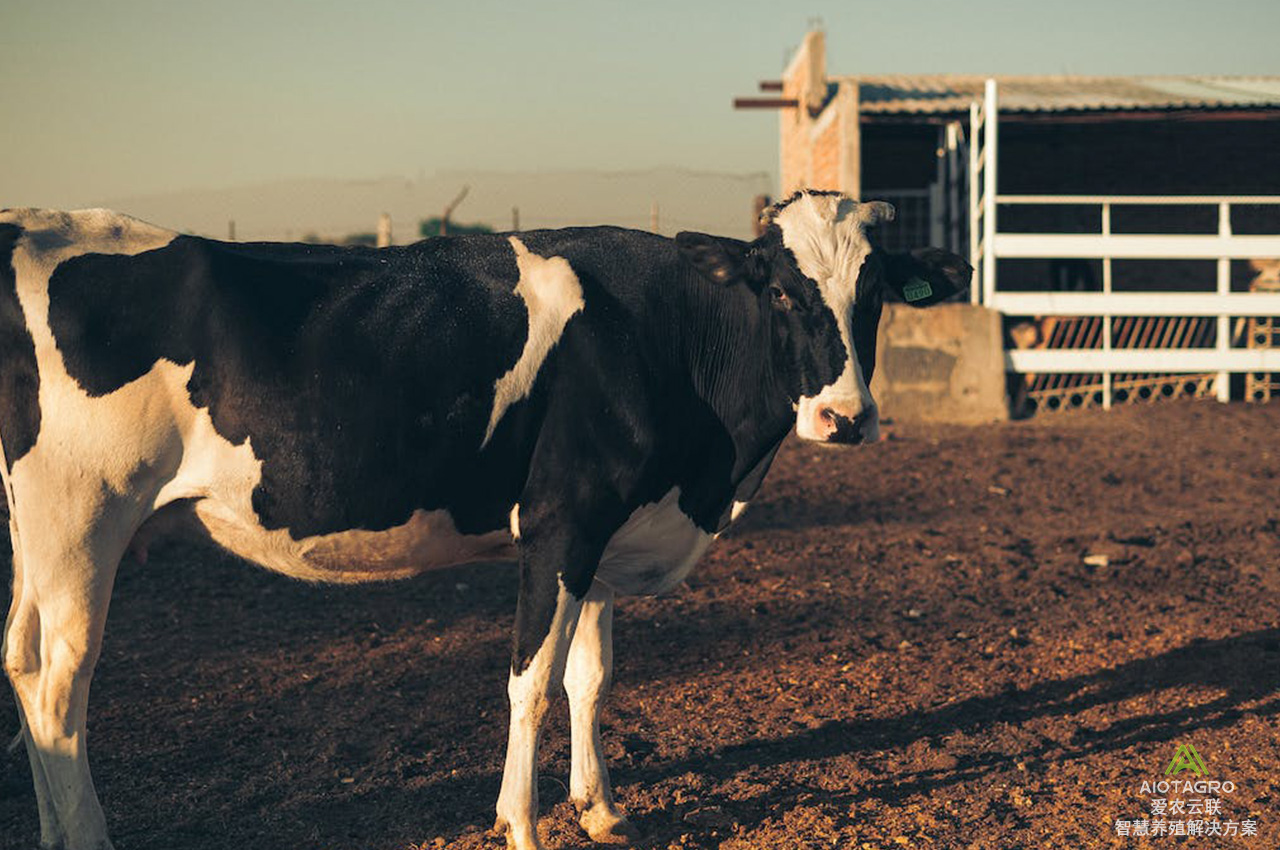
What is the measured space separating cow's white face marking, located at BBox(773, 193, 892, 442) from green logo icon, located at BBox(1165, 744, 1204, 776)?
208 centimetres

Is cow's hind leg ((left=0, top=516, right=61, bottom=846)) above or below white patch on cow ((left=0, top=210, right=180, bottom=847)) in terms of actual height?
below

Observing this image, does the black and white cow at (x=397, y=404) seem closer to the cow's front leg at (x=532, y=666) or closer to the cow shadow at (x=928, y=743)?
the cow's front leg at (x=532, y=666)

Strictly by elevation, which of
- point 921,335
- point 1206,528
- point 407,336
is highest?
point 407,336

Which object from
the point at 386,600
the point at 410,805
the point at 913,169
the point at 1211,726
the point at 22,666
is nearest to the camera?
the point at 22,666

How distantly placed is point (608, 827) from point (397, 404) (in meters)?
1.60

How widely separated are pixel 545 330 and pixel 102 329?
1322 mm

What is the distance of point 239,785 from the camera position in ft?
15.0

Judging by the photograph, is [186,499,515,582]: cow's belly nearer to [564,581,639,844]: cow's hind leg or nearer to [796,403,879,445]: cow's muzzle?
[564,581,639,844]: cow's hind leg

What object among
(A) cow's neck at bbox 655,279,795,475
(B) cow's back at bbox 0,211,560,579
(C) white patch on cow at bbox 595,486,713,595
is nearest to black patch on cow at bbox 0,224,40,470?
(B) cow's back at bbox 0,211,560,579

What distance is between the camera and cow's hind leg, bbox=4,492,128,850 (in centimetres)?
370

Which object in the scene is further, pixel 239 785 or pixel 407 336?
pixel 239 785

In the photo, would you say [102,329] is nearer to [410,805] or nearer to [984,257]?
[410,805]

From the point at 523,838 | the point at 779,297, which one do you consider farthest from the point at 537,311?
the point at 523,838

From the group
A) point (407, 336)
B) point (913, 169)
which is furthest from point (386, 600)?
point (913, 169)
